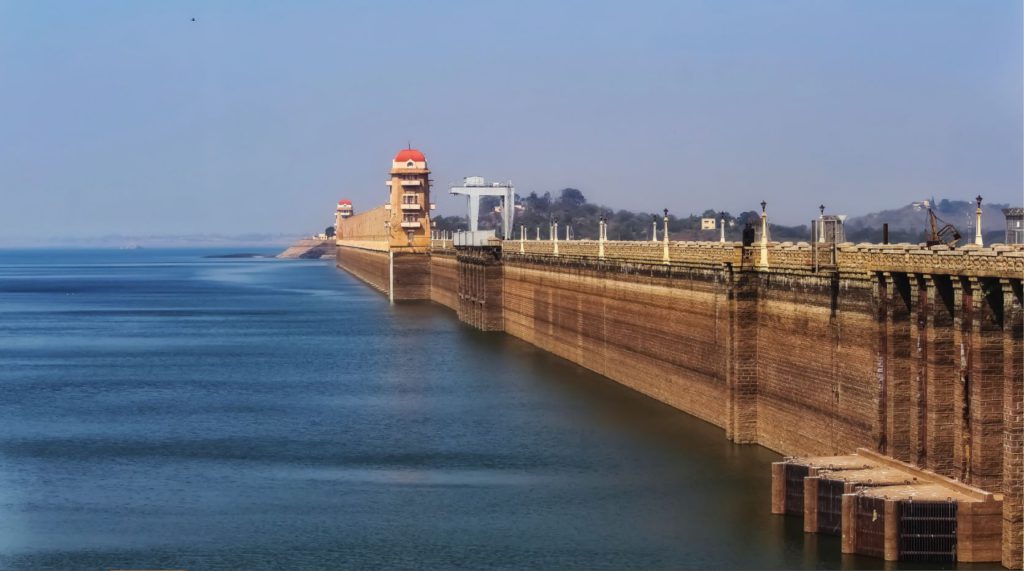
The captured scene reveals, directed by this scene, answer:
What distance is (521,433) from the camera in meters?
46.0

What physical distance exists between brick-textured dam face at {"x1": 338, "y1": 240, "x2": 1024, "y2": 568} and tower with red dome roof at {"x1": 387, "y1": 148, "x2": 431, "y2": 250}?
69985 millimetres

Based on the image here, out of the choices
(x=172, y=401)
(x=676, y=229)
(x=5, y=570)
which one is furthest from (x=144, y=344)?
(x=676, y=229)

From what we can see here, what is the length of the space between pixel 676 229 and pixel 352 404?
102 m

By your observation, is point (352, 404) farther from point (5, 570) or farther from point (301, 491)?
point (5, 570)

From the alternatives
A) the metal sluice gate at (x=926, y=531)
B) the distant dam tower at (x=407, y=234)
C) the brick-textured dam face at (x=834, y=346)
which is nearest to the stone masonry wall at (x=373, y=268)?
the distant dam tower at (x=407, y=234)

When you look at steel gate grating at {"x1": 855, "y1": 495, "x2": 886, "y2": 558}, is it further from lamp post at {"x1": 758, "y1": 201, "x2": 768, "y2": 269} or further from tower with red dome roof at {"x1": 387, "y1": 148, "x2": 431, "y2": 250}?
tower with red dome roof at {"x1": 387, "y1": 148, "x2": 431, "y2": 250}

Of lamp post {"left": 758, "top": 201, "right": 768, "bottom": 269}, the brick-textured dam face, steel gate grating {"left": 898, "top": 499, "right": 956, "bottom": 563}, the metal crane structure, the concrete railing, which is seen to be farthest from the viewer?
the metal crane structure

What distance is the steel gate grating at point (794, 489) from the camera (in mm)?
30203

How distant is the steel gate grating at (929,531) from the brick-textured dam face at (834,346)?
0.96 meters

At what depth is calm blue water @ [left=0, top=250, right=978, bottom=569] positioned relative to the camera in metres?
30.0

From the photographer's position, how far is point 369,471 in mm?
39531

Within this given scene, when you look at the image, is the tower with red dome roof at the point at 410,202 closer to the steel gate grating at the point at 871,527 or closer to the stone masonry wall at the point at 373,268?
the stone masonry wall at the point at 373,268

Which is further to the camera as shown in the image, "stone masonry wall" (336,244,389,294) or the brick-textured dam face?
"stone masonry wall" (336,244,389,294)

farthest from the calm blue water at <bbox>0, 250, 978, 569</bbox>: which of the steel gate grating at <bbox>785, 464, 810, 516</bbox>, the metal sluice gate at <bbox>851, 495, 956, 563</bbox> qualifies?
the metal sluice gate at <bbox>851, 495, 956, 563</bbox>
